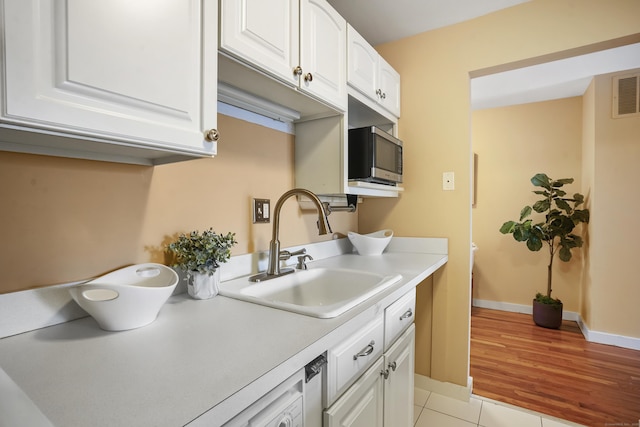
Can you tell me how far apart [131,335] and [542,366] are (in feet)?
8.88

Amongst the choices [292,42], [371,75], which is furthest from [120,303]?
[371,75]

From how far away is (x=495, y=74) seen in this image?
2.50m

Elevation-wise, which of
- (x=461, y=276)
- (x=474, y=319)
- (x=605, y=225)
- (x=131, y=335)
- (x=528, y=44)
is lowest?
(x=474, y=319)

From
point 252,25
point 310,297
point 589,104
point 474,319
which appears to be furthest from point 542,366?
point 252,25

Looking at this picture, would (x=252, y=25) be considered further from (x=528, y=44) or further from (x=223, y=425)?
(x=528, y=44)

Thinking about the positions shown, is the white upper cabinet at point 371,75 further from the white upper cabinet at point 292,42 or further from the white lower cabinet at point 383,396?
the white lower cabinet at point 383,396

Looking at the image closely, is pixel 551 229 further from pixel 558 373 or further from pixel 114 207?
pixel 114 207

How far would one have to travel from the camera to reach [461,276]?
192 cm

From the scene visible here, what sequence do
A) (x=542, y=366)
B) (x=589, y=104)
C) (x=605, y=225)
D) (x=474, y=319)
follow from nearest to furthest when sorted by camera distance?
(x=542, y=366), (x=605, y=225), (x=589, y=104), (x=474, y=319)

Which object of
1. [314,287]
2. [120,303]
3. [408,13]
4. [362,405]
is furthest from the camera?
[408,13]

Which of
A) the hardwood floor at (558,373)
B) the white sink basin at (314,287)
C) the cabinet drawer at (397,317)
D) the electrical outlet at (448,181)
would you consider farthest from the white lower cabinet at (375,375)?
the hardwood floor at (558,373)

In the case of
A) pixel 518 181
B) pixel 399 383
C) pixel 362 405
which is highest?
pixel 518 181

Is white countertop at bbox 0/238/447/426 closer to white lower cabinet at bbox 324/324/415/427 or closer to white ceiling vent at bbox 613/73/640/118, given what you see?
white lower cabinet at bbox 324/324/415/427

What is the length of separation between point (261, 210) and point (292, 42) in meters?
0.69
